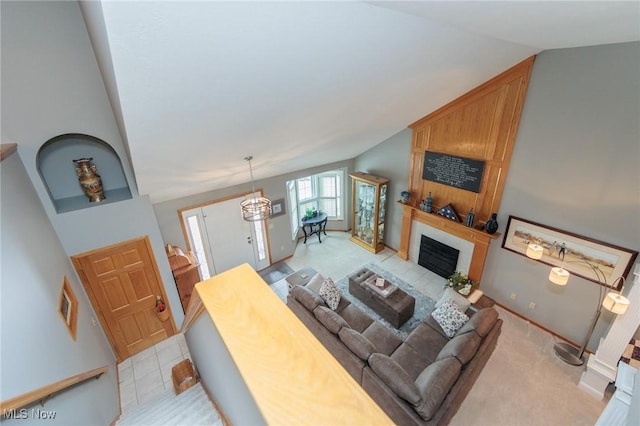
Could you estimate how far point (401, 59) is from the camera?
263 cm

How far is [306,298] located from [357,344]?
3.53 ft

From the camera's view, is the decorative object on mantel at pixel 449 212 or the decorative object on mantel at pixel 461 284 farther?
the decorative object on mantel at pixel 449 212

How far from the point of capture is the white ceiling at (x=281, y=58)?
5.21 ft

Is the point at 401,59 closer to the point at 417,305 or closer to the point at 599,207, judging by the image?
the point at 599,207

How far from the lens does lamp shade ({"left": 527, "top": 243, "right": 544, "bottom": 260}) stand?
4.05 metres

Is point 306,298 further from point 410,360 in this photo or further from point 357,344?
point 410,360

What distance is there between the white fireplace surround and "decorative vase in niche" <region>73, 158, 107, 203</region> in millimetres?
5633

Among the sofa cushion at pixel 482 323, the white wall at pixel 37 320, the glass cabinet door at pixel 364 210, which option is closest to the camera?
the white wall at pixel 37 320

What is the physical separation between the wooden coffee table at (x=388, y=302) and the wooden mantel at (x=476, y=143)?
1.56 m

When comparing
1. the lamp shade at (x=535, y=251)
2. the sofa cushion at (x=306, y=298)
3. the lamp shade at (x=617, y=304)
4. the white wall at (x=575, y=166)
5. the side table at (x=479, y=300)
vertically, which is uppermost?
the white wall at (x=575, y=166)

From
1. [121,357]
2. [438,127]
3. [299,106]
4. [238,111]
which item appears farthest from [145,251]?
[438,127]

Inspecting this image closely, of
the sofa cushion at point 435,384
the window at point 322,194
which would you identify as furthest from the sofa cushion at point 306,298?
the window at point 322,194

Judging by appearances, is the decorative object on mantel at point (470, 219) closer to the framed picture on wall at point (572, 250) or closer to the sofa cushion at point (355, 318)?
the framed picture on wall at point (572, 250)

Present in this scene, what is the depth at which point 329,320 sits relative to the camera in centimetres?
379
